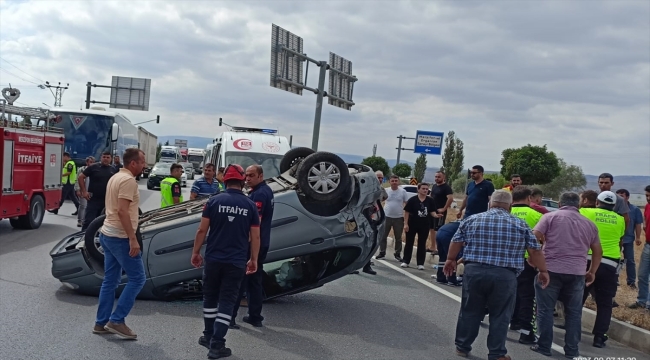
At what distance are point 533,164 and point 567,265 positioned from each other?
2321 inches

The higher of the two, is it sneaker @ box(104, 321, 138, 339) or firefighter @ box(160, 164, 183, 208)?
firefighter @ box(160, 164, 183, 208)

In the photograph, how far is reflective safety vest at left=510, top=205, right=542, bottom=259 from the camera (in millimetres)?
7238

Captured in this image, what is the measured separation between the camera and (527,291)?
7352mm

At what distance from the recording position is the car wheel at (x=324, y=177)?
766cm

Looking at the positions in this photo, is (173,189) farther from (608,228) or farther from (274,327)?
(608,228)

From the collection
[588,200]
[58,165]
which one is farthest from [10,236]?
[588,200]

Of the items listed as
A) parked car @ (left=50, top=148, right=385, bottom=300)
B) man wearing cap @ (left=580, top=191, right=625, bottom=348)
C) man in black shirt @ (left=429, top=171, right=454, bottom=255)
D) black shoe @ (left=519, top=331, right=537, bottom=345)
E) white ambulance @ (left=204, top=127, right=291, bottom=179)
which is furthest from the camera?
white ambulance @ (left=204, top=127, right=291, bottom=179)

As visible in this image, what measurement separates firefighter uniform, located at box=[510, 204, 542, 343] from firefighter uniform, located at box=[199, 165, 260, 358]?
323 cm

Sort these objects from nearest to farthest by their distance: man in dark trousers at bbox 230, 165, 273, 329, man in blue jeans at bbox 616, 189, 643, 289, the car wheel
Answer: man in dark trousers at bbox 230, 165, 273, 329 → the car wheel → man in blue jeans at bbox 616, 189, 643, 289

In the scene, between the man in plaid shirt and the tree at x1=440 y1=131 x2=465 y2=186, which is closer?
the man in plaid shirt

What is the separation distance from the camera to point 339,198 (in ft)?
25.8

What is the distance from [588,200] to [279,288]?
3861 millimetres

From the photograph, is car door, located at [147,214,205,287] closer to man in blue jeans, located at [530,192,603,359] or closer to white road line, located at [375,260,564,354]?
man in blue jeans, located at [530,192,603,359]

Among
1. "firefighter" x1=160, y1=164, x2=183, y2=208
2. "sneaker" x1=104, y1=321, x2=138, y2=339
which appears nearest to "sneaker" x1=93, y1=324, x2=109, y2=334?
"sneaker" x1=104, y1=321, x2=138, y2=339
